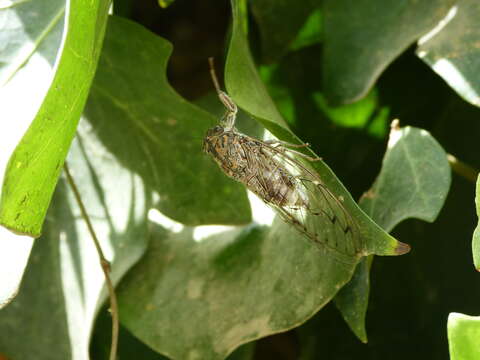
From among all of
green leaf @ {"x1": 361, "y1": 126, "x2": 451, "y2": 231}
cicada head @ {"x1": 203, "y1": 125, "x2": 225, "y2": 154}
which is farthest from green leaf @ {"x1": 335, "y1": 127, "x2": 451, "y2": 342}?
cicada head @ {"x1": 203, "y1": 125, "x2": 225, "y2": 154}

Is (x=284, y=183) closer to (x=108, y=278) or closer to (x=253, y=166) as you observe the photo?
(x=253, y=166)

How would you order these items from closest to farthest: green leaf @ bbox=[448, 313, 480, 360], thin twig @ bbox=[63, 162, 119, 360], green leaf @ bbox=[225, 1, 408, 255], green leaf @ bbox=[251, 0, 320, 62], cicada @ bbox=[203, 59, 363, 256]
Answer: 1. green leaf @ bbox=[448, 313, 480, 360]
2. green leaf @ bbox=[225, 1, 408, 255]
3. cicada @ bbox=[203, 59, 363, 256]
4. thin twig @ bbox=[63, 162, 119, 360]
5. green leaf @ bbox=[251, 0, 320, 62]

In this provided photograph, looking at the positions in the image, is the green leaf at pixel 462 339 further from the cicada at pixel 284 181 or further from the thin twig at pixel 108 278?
the thin twig at pixel 108 278

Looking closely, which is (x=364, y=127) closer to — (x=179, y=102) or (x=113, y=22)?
(x=179, y=102)

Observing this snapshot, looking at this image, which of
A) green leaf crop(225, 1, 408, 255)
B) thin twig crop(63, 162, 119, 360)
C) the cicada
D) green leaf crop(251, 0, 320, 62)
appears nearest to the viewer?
green leaf crop(225, 1, 408, 255)

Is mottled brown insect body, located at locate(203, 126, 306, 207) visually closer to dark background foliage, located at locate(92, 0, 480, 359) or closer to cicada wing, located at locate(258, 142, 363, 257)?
cicada wing, located at locate(258, 142, 363, 257)

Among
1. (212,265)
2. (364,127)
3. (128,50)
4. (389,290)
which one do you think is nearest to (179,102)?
(128,50)

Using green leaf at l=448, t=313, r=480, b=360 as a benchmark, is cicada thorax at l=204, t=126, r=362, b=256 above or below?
below
